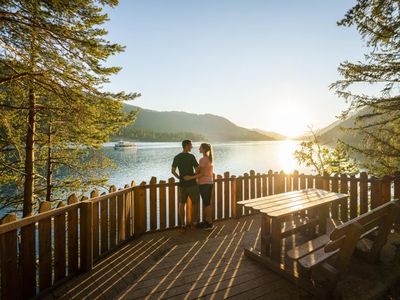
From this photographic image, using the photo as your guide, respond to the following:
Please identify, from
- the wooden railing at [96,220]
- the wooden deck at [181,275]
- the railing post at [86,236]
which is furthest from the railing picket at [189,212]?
the railing post at [86,236]

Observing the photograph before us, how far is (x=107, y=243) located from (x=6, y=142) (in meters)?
5.97

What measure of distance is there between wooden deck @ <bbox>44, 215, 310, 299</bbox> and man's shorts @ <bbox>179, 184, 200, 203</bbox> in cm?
101

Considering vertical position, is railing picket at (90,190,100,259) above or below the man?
below

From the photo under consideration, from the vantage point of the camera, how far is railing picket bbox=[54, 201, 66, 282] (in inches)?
151

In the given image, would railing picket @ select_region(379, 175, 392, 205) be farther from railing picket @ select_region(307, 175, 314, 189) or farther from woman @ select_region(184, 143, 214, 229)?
woman @ select_region(184, 143, 214, 229)

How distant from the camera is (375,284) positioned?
11.4 ft

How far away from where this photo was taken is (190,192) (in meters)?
6.27

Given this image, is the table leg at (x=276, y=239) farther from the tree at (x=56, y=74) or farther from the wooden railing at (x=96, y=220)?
the tree at (x=56, y=74)

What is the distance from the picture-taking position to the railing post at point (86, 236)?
168 inches

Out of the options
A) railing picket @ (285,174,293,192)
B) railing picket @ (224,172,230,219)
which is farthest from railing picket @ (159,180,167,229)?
railing picket @ (285,174,293,192)

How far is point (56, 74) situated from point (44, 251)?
3875 mm

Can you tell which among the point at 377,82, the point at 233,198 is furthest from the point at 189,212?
the point at 377,82

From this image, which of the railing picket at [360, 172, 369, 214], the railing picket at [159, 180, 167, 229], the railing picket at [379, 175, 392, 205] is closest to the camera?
the railing picket at [379, 175, 392, 205]

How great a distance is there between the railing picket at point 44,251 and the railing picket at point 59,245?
0.12 metres
